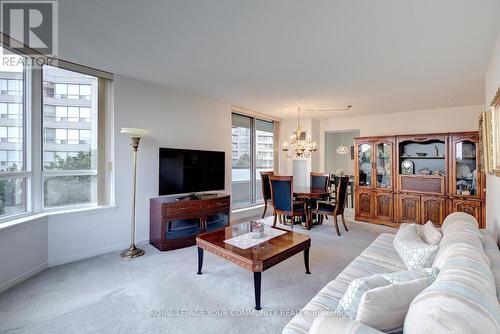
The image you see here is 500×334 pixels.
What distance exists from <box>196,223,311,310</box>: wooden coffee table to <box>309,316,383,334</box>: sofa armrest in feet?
3.48

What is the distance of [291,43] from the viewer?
92.0 inches

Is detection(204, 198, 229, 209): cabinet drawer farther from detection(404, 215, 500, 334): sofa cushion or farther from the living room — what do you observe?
detection(404, 215, 500, 334): sofa cushion

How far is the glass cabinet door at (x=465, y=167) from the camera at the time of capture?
4.27m

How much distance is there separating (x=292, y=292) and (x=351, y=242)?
1939 mm

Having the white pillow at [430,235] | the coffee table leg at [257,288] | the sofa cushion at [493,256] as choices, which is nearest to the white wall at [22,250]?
the coffee table leg at [257,288]

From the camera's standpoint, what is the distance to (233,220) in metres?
5.01

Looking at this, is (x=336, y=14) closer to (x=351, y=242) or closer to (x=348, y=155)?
(x=351, y=242)

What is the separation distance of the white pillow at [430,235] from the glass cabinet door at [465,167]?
279 centimetres

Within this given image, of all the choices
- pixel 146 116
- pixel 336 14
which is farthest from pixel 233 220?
pixel 336 14

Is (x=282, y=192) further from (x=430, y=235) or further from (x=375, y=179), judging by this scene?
(x=430, y=235)

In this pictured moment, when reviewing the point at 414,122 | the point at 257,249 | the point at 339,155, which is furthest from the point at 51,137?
the point at 339,155

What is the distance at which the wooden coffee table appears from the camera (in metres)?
2.04

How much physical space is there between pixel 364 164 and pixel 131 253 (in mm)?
4930

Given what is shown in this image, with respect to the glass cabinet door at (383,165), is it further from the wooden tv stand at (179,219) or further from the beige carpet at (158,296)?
the wooden tv stand at (179,219)
